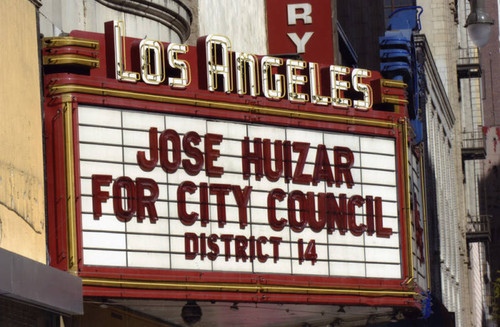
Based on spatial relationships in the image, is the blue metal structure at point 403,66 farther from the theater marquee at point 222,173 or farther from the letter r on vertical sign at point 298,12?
the theater marquee at point 222,173

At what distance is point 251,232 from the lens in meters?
19.9

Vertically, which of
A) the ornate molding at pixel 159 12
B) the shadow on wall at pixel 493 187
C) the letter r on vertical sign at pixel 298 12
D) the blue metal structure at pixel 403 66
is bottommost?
the shadow on wall at pixel 493 187

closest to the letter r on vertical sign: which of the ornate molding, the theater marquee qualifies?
the ornate molding

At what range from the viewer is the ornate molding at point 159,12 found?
21939 mm

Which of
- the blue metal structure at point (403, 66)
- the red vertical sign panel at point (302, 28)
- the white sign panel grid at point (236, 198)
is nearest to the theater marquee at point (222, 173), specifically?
the white sign panel grid at point (236, 198)

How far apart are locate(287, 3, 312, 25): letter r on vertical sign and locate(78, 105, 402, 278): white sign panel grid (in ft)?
24.3

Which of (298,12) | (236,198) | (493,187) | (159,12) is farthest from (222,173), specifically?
(493,187)

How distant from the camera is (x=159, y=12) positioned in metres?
22.9

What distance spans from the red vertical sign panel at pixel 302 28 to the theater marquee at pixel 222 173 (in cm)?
642

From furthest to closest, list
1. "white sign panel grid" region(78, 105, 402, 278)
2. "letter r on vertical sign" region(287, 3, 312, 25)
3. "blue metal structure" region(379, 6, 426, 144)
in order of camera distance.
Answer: "letter r on vertical sign" region(287, 3, 312, 25) → "blue metal structure" region(379, 6, 426, 144) → "white sign panel grid" region(78, 105, 402, 278)

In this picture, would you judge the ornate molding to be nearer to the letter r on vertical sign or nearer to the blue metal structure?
the letter r on vertical sign

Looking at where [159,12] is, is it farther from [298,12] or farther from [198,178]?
[298,12]

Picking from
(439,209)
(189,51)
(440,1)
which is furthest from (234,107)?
(440,1)

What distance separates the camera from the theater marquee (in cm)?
1792
